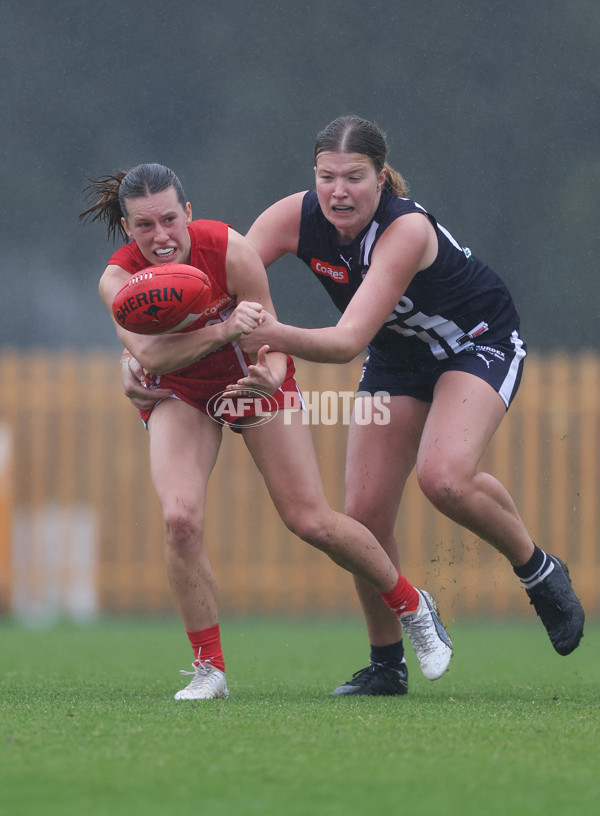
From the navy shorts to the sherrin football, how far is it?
0.87m

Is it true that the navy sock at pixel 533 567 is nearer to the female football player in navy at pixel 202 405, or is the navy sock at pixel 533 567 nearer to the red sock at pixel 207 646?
the female football player in navy at pixel 202 405

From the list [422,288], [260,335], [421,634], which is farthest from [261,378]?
[421,634]

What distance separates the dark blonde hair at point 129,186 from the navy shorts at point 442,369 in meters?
0.96

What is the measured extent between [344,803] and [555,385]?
24.5 ft

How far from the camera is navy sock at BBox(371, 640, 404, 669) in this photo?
437 cm

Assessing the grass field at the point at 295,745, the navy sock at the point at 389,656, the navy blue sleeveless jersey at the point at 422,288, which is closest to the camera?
the grass field at the point at 295,745

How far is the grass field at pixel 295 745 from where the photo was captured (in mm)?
2320

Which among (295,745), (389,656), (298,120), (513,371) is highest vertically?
(298,120)

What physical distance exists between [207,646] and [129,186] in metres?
1.47

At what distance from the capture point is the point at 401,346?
4.28 metres

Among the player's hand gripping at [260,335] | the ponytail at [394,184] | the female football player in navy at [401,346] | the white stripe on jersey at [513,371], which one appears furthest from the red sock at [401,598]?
the ponytail at [394,184]

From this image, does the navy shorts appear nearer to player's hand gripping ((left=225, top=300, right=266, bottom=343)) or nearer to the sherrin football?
player's hand gripping ((left=225, top=300, right=266, bottom=343))

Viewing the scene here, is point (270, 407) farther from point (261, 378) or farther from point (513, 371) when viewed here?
point (513, 371)

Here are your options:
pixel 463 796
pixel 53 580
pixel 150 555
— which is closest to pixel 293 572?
pixel 150 555
